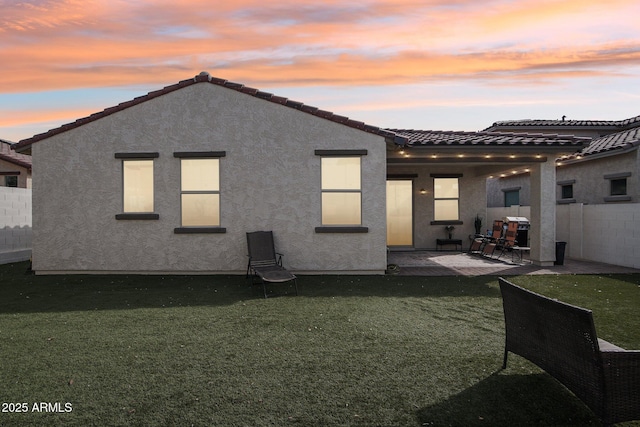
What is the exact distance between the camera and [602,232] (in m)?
12.1

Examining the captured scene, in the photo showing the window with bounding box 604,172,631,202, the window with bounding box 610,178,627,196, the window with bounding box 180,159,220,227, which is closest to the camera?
the window with bounding box 180,159,220,227

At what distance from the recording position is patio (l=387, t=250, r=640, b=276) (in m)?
10.3

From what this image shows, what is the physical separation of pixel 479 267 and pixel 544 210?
2343 mm

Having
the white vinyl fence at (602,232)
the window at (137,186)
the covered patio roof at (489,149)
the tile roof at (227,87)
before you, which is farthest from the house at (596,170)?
the window at (137,186)

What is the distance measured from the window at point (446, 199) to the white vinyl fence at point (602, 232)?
3525 mm

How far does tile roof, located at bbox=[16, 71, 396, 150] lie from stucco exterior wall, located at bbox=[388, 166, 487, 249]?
6069 millimetres

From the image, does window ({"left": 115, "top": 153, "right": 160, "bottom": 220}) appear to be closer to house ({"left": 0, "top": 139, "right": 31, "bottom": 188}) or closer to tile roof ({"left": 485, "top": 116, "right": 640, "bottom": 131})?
house ({"left": 0, "top": 139, "right": 31, "bottom": 188})

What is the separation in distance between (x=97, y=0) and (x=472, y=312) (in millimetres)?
9548

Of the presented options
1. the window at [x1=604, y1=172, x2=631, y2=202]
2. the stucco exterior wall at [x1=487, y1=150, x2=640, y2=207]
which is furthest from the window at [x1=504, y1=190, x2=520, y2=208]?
the window at [x1=604, y1=172, x2=631, y2=202]

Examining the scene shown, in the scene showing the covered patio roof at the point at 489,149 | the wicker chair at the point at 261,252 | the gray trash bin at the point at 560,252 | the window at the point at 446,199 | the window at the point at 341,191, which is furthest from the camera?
the window at the point at 446,199

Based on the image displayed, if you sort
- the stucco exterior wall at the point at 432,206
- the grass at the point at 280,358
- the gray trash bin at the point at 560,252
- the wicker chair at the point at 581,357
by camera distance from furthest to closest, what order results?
the stucco exterior wall at the point at 432,206 → the gray trash bin at the point at 560,252 → the grass at the point at 280,358 → the wicker chair at the point at 581,357

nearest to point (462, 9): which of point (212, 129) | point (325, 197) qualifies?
point (325, 197)

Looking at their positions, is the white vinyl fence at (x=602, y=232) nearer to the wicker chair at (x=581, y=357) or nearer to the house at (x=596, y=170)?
the house at (x=596, y=170)

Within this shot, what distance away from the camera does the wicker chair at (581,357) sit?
2.87 m
